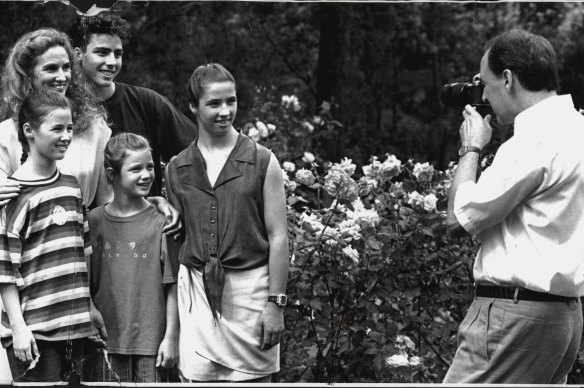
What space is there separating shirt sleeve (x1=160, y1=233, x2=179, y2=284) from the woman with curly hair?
1.08 ft

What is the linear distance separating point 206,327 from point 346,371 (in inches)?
49.8

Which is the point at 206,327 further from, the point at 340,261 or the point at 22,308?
the point at 340,261

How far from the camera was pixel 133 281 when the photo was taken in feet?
12.1

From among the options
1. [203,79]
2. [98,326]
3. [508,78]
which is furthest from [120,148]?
[508,78]

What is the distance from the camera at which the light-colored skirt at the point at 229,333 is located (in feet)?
11.8

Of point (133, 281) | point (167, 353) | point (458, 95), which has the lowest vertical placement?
point (167, 353)

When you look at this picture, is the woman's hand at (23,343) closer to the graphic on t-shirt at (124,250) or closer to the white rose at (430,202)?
the graphic on t-shirt at (124,250)

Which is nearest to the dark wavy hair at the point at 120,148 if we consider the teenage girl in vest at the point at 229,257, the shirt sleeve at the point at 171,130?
the teenage girl in vest at the point at 229,257

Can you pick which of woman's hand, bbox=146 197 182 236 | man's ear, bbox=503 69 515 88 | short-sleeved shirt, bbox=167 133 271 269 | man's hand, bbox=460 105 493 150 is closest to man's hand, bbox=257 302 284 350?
short-sleeved shirt, bbox=167 133 271 269

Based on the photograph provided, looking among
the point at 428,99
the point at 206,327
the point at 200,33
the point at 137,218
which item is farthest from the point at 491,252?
the point at 428,99

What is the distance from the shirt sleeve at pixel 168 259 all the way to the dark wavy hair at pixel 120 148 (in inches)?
12.5

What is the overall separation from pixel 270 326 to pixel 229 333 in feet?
0.49

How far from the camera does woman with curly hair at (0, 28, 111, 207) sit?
12.2 ft

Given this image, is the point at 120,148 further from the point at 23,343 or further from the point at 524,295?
the point at 524,295
